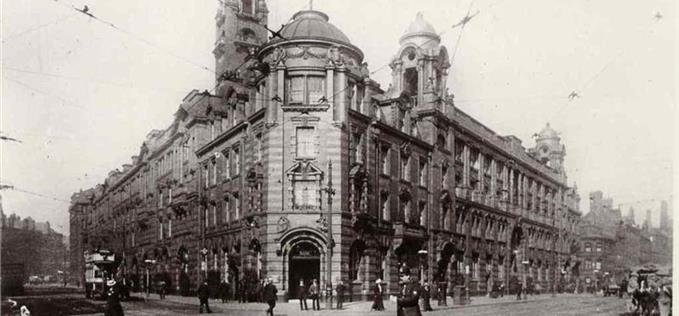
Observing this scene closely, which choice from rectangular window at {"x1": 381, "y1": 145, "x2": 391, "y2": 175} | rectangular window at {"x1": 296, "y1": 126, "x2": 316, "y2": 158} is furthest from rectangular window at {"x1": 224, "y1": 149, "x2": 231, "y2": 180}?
rectangular window at {"x1": 381, "y1": 145, "x2": 391, "y2": 175}

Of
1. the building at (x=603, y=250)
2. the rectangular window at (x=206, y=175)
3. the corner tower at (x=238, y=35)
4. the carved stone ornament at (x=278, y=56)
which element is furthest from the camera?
the building at (x=603, y=250)

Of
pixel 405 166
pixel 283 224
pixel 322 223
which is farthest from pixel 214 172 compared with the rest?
pixel 405 166

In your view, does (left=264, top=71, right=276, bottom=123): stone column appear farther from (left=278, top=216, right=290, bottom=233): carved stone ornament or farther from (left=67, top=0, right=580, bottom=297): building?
(left=278, top=216, right=290, bottom=233): carved stone ornament

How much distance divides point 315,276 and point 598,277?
60031 mm

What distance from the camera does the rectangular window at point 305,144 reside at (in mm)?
33250

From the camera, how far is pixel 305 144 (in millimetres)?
33344

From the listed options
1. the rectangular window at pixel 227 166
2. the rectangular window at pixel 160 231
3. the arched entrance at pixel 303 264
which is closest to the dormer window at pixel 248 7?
the rectangular window at pixel 227 166

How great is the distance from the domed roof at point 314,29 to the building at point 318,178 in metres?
0.10

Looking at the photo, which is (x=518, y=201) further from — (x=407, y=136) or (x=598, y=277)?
(x=598, y=277)

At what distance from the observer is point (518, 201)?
191 ft

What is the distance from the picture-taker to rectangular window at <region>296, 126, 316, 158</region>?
33250 mm

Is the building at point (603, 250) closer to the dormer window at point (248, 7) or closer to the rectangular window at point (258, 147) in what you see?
the dormer window at point (248, 7)

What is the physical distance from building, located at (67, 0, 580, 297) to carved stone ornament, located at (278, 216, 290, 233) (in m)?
0.05

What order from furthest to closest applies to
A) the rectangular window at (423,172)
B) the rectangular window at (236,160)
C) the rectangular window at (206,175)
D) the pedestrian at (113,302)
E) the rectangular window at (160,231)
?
1. the rectangular window at (160,231)
2. the rectangular window at (423,172)
3. the rectangular window at (206,175)
4. the rectangular window at (236,160)
5. the pedestrian at (113,302)
